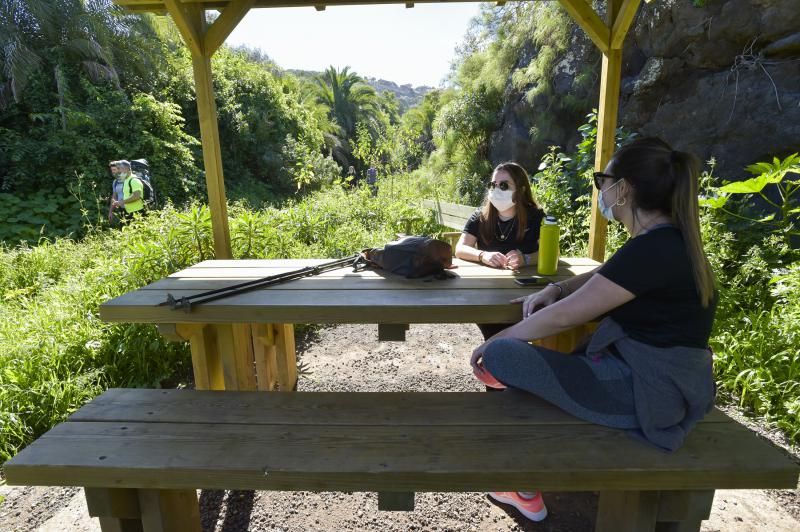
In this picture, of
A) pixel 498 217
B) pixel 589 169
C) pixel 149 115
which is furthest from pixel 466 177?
pixel 149 115

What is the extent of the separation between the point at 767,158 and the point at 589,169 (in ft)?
7.89

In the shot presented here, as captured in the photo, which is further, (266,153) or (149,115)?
(266,153)

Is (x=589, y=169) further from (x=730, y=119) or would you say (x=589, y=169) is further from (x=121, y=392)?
(x=121, y=392)

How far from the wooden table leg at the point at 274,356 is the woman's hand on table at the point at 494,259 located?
149 cm

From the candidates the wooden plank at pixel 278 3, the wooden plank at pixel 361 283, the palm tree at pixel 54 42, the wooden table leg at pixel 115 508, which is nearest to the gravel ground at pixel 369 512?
the wooden table leg at pixel 115 508

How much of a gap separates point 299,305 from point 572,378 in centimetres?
123

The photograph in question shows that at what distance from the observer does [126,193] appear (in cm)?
683

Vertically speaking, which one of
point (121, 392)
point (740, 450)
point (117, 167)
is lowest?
point (740, 450)

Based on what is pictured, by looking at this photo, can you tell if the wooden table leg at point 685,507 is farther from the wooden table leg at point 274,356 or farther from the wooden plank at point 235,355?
the wooden table leg at point 274,356

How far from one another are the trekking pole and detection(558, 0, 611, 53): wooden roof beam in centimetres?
241

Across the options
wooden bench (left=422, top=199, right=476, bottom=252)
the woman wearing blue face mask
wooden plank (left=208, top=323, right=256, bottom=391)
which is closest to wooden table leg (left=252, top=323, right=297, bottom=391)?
wooden plank (left=208, top=323, right=256, bottom=391)

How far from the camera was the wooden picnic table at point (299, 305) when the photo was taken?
6.77 ft

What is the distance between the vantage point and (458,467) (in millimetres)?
1416

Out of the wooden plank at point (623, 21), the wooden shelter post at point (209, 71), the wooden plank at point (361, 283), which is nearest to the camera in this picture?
the wooden plank at point (361, 283)
